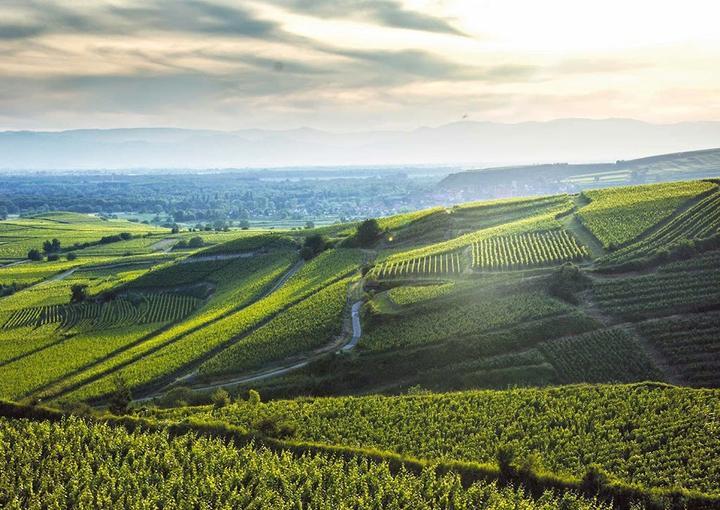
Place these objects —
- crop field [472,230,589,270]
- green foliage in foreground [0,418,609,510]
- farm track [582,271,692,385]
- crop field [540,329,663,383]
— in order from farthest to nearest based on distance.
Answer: crop field [472,230,589,270] < crop field [540,329,663,383] < farm track [582,271,692,385] < green foliage in foreground [0,418,609,510]

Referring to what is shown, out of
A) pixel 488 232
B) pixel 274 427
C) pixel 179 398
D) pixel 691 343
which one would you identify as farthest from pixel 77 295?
pixel 691 343

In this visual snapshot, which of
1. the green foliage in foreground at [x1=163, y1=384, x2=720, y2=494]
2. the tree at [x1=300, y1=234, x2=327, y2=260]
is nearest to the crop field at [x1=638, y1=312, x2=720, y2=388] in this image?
the green foliage in foreground at [x1=163, y1=384, x2=720, y2=494]

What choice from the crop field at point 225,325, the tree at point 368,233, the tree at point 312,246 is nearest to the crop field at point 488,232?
the crop field at point 225,325

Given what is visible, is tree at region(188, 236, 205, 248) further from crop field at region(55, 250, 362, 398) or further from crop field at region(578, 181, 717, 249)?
crop field at region(578, 181, 717, 249)

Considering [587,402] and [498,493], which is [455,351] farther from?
[498,493]

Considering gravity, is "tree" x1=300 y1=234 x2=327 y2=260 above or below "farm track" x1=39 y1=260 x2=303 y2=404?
above

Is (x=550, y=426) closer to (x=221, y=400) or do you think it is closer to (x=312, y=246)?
(x=221, y=400)

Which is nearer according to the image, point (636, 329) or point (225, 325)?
point (636, 329)
